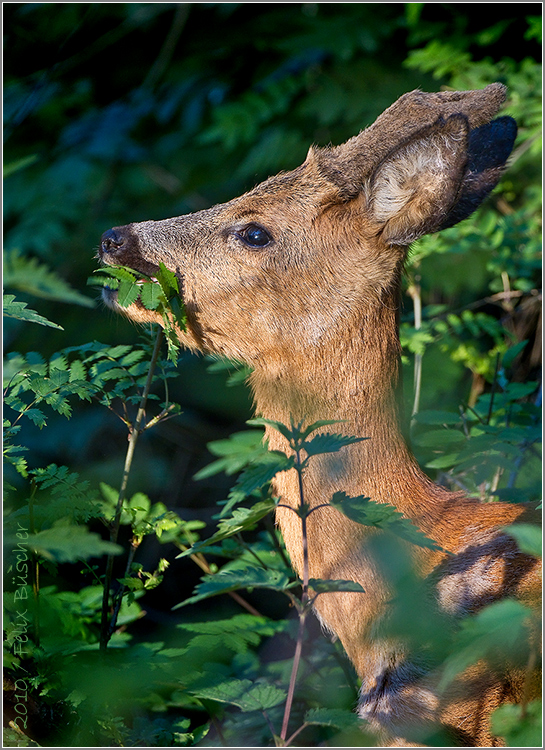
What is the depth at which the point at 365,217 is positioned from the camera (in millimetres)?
2596

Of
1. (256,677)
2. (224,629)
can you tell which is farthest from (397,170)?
(256,677)

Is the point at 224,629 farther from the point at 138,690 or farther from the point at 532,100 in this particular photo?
the point at 532,100

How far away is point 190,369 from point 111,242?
2.37 m

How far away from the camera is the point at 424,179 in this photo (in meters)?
2.37

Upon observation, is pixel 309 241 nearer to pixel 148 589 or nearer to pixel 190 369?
pixel 148 589

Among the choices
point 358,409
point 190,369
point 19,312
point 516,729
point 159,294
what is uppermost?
point 190,369

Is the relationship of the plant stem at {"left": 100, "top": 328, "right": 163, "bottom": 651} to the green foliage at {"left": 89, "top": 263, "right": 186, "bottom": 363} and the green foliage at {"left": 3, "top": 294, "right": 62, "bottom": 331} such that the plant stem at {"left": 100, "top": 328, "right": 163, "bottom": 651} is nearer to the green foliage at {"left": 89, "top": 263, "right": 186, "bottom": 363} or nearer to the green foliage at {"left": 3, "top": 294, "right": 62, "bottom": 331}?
the green foliage at {"left": 89, "top": 263, "right": 186, "bottom": 363}

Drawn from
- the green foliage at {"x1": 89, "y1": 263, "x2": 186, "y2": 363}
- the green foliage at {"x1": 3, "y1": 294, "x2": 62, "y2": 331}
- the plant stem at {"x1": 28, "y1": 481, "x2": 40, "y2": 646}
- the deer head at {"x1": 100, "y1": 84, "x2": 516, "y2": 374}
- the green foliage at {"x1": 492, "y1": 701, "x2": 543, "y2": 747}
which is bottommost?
the green foliage at {"x1": 492, "y1": 701, "x2": 543, "y2": 747}

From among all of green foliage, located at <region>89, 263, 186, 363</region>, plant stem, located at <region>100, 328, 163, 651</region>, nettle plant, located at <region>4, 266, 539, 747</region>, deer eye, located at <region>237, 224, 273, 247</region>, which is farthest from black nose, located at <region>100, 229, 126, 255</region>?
plant stem, located at <region>100, 328, 163, 651</region>

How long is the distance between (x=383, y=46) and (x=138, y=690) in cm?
491

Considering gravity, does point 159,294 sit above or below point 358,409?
above

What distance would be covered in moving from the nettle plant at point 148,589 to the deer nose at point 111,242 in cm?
32

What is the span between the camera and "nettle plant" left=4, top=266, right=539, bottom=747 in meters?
1.68

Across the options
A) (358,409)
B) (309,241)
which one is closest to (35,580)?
(358,409)
